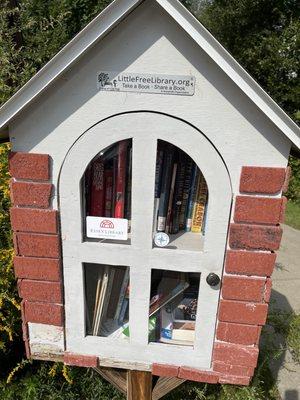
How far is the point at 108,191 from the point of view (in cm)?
172

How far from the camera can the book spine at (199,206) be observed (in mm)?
1708

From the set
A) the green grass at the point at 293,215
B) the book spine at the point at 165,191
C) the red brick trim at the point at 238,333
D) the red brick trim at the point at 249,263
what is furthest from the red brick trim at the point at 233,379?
the green grass at the point at 293,215

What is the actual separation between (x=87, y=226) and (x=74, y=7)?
7.18m

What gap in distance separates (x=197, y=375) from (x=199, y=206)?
834mm

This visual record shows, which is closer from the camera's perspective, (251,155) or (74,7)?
(251,155)

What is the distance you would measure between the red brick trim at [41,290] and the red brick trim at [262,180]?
3.19 ft

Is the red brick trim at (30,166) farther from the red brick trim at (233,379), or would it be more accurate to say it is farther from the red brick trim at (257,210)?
the red brick trim at (233,379)

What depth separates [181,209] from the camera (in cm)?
177

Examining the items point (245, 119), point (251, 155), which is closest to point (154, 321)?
point (251, 155)

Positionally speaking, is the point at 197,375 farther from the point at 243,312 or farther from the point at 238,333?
the point at 243,312

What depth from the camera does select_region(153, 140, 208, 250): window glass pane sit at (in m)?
1.66

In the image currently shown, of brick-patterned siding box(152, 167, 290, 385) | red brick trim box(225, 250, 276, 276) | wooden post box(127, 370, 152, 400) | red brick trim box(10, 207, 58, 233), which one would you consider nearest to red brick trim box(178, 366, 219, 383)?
brick-patterned siding box(152, 167, 290, 385)

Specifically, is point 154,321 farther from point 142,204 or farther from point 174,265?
point 142,204

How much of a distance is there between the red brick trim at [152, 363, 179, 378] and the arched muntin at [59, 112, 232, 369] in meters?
0.02
